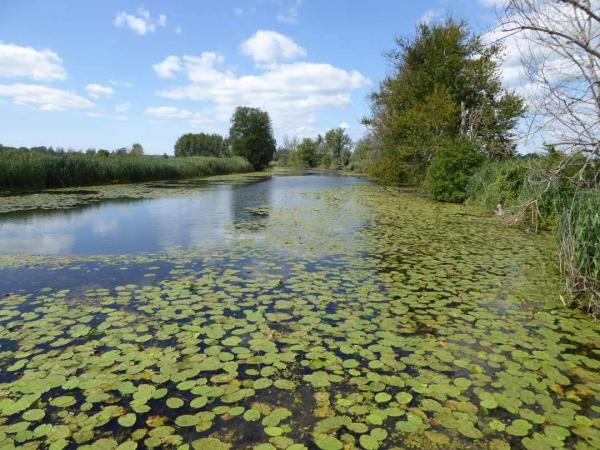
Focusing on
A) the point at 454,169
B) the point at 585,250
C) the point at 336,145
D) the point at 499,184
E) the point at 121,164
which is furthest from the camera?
the point at 336,145

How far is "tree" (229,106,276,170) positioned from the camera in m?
54.3

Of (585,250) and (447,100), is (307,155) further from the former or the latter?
(585,250)

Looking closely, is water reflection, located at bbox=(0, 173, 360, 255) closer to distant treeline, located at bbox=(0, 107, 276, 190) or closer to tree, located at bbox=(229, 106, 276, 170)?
distant treeline, located at bbox=(0, 107, 276, 190)

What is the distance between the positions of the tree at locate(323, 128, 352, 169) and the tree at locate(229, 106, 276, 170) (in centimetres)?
1928

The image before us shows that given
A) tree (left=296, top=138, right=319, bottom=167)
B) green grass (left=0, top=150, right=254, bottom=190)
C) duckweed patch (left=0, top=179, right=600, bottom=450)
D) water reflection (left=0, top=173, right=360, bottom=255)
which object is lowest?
duckweed patch (left=0, top=179, right=600, bottom=450)

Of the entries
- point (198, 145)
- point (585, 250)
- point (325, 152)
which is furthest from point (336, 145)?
point (585, 250)

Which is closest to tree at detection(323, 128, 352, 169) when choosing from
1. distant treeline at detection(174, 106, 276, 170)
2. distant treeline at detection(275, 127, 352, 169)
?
distant treeline at detection(275, 127, 352, 169)

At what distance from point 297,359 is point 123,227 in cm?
734

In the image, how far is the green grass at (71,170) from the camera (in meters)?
16.8

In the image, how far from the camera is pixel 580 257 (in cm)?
503

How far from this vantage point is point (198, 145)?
268 ft

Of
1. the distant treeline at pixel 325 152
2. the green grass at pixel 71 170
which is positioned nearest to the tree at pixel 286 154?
the distant treeline at pixel 325 152

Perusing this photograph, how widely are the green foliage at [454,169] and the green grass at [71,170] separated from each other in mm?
16910

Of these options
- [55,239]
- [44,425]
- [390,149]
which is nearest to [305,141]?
[390,149]
